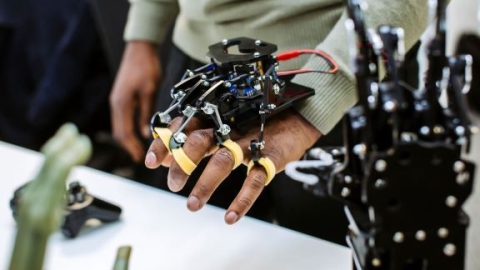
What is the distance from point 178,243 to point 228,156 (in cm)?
18

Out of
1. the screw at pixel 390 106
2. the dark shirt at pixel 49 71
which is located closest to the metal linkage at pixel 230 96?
the screw at pixel 390 106

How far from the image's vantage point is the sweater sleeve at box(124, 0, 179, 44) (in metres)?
1.14

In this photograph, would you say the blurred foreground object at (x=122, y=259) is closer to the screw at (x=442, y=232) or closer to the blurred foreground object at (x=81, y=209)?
the blurred foreground object at (x=81, y=209)

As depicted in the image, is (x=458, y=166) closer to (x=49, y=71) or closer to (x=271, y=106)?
(x=271, y=106)

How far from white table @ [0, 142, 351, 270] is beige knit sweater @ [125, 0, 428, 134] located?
0.15 metres

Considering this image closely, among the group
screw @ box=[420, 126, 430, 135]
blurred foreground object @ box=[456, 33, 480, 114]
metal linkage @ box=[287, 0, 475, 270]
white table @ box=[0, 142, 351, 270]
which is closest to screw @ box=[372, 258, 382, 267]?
metal linkage @ box=[287, 0, 475, 270]

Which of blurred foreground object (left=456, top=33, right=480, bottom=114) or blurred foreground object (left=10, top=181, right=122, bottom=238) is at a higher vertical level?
blurred foreground object (left=10, top=181, right=122, bottom=238)

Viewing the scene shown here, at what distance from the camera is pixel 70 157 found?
1.01 ft

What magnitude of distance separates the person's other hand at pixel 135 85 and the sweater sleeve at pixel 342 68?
45 centimetres

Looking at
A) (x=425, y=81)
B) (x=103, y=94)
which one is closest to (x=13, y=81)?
(x=103, y=94)

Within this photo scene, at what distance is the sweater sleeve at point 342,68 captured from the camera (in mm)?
716

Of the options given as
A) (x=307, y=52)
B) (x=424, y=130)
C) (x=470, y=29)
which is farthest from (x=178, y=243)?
(x=470, y=29)

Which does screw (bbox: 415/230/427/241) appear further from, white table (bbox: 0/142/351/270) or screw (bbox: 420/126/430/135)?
white table (bbox: 0/142/351/270)

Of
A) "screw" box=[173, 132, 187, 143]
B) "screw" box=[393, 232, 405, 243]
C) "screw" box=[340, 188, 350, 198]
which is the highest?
"screw" box=[340, 188, 350, 198]
